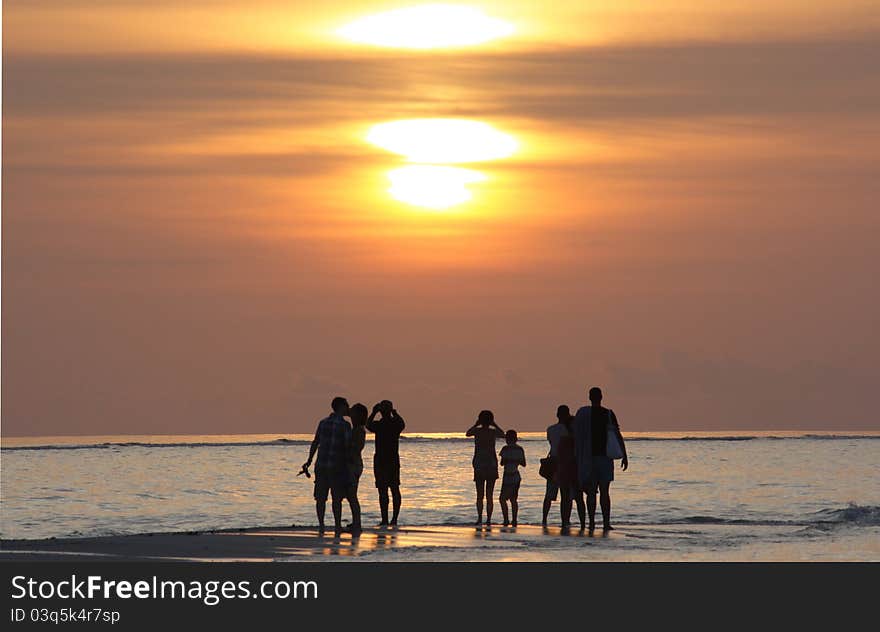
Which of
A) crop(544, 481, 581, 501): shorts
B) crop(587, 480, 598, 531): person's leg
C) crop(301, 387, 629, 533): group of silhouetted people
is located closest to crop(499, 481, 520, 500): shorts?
crop(301, 387, 629, 533): group of silhouetted people

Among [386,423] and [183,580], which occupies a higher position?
[386,423]

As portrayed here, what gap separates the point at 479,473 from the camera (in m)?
26.9

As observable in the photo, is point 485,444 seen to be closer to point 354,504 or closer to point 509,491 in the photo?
point 509,491

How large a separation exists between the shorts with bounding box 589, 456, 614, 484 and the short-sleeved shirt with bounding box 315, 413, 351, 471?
4.14 metres

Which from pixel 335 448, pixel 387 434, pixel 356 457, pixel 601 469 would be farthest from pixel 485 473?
pixel 335 448

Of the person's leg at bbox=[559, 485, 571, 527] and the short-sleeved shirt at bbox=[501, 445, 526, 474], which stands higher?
the short-sleeved shirt at bbox=[501, 445, 526, 474]

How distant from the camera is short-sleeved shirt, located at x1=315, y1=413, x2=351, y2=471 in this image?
23.3 meters

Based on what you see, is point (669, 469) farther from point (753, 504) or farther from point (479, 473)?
point (479, 473)

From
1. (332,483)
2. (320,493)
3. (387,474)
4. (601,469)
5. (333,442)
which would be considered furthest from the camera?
(387,474)

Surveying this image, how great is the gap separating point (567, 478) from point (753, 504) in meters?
14.7

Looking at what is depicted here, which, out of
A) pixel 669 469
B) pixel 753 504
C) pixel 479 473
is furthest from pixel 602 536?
pixel 669 469

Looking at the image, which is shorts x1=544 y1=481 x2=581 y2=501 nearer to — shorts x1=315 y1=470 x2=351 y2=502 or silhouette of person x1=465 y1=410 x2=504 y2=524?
silhouette of person x1=465 y1=410 x2=504 y2=524

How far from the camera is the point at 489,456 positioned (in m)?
26.6

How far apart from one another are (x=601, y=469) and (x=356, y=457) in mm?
4003
